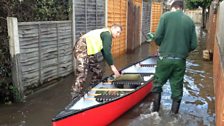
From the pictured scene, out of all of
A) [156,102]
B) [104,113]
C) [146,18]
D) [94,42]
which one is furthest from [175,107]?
[146,18]

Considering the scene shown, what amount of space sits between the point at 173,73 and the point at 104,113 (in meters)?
1.60

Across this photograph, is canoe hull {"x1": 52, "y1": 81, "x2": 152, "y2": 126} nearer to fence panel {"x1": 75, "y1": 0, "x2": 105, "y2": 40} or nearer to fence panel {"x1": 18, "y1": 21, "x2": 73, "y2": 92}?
fence panel {"x1": 18, "y1": 21, "x2": 73, "y2": 92}

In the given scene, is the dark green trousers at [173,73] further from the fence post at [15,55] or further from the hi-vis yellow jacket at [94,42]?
the fence post at [15,55]

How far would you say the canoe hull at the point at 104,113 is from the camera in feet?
15.4

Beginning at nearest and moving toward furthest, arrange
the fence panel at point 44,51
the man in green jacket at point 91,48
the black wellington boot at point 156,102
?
1. the man in green jacket at point 91,48
2. the black wellington boot at point 156,102
3. the fence panel at point 44,51

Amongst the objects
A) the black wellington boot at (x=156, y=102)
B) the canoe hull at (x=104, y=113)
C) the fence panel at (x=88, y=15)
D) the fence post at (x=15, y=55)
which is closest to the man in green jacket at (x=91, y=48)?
the canoe hull at (x=104, y=113)

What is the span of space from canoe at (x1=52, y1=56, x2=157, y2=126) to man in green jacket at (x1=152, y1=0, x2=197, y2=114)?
0.88 meters

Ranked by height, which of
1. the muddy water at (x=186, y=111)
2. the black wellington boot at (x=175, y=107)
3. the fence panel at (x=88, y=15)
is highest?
the fence panel at (x=88, y=15)

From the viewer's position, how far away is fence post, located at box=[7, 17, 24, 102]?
21.6 feet

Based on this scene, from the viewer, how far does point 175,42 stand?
227 inches

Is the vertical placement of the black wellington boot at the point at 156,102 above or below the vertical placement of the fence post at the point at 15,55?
below

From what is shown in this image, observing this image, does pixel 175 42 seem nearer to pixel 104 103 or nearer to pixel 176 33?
pixel 176 33

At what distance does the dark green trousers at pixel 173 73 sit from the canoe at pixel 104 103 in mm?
657

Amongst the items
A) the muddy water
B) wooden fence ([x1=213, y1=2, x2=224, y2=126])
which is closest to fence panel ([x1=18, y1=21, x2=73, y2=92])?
the muddy water
